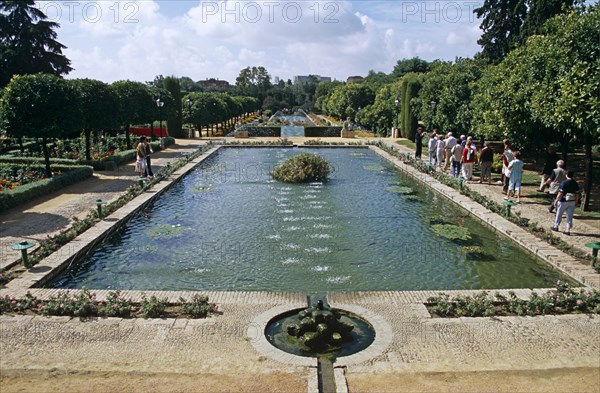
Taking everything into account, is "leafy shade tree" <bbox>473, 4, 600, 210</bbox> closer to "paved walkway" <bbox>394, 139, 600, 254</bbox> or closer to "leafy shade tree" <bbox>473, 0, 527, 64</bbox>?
"paved walkway" <bbox>394, 139, 600, 254</bbox>

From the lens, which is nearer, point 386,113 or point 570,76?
point 570,76

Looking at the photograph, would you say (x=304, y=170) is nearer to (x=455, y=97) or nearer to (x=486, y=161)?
(x=486, y=161)

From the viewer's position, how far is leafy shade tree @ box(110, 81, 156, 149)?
78.7ft

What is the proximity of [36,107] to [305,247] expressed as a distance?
11.1 m

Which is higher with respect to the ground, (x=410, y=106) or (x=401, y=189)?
(x=410, y=106)

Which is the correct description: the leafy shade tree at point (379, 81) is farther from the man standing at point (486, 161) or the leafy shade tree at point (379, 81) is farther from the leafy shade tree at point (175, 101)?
the man standing at point (486, 161)

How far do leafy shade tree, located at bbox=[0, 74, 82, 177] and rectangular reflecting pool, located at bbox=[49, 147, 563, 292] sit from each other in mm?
4585

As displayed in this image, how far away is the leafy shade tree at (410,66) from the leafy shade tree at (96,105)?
63308mm

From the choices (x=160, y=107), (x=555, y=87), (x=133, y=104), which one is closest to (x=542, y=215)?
(x=555, y=87)

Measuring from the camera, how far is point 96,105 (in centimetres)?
2055

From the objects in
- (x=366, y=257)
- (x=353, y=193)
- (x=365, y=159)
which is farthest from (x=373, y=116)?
(x=366, y=257)

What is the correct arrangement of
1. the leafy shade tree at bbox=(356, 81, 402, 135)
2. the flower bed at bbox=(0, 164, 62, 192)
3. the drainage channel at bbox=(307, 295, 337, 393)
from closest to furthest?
1. the drainage channel at bbox=(307, 295, 337, 393)
2. the flower bed at bbox=(0, 164, 62, 192)
3. the leafy shade tree at bbox=(356, 81, 402, 135)

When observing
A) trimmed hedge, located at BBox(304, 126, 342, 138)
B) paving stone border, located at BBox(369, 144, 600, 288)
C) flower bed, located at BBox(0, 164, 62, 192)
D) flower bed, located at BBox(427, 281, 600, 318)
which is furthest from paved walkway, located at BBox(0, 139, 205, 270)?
trimmed hedge, located at BBox(304, 126, 342, 138)

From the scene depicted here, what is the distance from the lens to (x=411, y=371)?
18.3 ft
